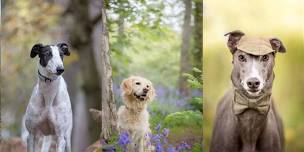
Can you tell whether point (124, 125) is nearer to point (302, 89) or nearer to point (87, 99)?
point (87, 99)

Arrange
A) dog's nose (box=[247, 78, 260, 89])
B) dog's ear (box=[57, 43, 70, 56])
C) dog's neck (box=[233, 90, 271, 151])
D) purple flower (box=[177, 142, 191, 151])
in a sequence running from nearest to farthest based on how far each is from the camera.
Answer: dog's nose (box=[247, 78, 260, 89]) → dog's neck (box=[233, 90, 271, 151]) → dog's ear (box=[57, 43, 70, 56]) → purple flower (box=[177, 142, 191, 151])

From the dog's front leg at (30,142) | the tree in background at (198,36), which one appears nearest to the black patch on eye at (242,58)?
the tree in background at (198,36)

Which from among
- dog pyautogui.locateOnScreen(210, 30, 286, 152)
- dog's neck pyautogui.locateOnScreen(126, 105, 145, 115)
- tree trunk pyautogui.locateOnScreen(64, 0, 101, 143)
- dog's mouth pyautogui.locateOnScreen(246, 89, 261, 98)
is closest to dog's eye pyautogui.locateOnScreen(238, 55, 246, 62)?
dog pyautogui.locateOnScreen(210, 30, 286, 152)

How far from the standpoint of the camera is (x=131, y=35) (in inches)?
167

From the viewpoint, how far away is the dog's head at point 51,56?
13.1 feet

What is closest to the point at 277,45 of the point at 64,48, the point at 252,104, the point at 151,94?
the point at 252,104

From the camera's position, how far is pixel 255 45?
3.95 meters

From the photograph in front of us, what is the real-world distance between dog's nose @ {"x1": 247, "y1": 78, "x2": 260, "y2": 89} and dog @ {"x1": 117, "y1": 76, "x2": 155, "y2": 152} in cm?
75

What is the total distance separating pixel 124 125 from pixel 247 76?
3.34 ft

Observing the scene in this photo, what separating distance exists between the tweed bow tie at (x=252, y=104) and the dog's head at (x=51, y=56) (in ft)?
4.34

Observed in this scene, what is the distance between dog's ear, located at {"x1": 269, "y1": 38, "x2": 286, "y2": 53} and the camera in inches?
158

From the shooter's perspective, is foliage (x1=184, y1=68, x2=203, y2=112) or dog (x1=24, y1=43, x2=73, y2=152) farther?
foliage (x1=184, y1=68, x2=203, y2=112)

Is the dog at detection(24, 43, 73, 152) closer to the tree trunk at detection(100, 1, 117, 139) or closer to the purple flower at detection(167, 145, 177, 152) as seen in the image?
the tree trunk at detection(100, 1, 117, 139)

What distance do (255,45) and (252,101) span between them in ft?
1.34
